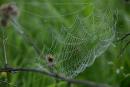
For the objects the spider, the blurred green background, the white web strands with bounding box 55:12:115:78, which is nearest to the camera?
the spider

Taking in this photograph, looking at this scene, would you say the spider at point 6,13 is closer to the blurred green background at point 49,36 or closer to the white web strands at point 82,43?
the white web strands at point 82,43

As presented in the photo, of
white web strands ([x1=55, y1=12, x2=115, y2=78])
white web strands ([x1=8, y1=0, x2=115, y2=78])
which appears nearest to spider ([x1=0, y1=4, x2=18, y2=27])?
white web strands ([x1=8, y1=0, x2=115, y2=78])

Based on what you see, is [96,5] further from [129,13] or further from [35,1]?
[35,1]

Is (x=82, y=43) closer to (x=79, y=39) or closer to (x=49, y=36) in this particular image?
(x=79, y=39)

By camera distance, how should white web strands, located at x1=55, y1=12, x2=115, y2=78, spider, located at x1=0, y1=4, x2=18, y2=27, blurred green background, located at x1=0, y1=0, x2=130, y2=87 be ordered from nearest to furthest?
spider, located at x1=0, y1=4, x2=18, y2=27 < white web strands, located at x1=55, y1=12, x2=115, y2=78 < blurred green background, located at x1=0, y1=0, x2=130, y2=87

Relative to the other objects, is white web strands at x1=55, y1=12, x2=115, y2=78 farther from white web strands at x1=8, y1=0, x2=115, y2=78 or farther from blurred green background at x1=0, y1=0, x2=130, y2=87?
blurred green background at x1=0, y1=0, x2=130, y2=87

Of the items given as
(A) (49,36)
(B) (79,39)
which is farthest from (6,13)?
(A) (49,36)

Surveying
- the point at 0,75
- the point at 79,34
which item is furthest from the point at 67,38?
the point at 0,75

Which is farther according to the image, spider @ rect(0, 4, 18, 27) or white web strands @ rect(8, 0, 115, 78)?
white web strands @ rect(8, 0, 115, 78)

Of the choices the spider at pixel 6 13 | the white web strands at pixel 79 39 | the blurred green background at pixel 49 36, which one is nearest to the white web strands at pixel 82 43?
the white web strands at pixel 79 39
